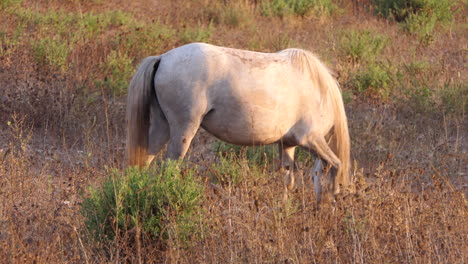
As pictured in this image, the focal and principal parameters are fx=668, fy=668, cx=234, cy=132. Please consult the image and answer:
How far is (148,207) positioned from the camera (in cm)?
456

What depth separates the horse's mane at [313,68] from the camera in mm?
5918

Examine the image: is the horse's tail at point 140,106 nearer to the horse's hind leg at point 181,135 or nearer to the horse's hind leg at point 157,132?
the horse's hind leg at point 157,132

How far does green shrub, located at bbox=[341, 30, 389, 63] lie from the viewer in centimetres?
1057

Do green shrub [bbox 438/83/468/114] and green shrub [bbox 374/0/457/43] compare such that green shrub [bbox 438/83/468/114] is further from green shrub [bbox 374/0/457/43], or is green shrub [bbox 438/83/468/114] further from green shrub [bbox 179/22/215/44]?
green shrub [bbox 179/22/215/44]

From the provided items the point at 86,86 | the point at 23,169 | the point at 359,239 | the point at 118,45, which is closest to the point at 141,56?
the point at 118,45

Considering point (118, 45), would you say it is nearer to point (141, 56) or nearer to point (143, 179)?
point (141, 56)

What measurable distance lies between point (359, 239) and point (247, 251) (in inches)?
31.2

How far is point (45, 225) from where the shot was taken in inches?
186

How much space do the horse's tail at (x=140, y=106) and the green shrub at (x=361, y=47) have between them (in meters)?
5.52

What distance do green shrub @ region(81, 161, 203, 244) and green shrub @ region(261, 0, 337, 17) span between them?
31.6 ft

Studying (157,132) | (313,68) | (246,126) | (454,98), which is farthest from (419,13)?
(157,132)

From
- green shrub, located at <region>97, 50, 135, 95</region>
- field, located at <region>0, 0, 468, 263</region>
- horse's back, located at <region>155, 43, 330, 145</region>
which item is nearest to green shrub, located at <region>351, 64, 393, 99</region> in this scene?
field, located at <region>0, 0, 468, 263</region>

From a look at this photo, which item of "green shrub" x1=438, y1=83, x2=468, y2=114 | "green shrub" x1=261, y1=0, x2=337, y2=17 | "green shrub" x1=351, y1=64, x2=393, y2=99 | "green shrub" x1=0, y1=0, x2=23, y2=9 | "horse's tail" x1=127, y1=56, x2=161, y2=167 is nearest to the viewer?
"horse's tail" x1=127, y1=56, x2=161, y2=167

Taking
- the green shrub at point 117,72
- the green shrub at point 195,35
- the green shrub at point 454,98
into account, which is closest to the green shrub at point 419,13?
the green shrub at point 454,98
